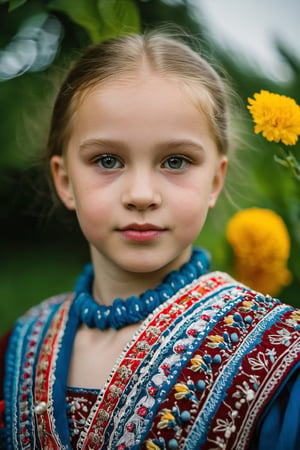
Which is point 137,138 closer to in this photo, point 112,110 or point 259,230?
point 112,110

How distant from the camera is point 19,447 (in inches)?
52.0

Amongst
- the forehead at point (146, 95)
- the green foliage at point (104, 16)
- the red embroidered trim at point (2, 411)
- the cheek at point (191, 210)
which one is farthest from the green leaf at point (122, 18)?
the red embroidered trim at point (2, 411)

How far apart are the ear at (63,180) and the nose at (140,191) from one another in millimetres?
271

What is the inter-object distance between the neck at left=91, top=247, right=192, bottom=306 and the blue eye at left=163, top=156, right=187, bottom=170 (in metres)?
0.25

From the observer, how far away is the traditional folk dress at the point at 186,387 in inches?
41.1

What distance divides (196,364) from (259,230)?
0.66 meters

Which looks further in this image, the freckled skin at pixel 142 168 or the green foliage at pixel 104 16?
the green foliage at pixel 104 16

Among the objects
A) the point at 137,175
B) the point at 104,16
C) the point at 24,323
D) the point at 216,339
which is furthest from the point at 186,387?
the point at 104,16

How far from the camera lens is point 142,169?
1188 mm

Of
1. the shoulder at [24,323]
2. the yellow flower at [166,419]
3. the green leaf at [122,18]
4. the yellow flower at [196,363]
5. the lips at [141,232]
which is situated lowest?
the shoulder at [24,323]

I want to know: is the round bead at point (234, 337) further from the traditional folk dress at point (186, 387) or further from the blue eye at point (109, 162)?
the blue eye at point (109, 162)

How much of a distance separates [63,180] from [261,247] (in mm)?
652

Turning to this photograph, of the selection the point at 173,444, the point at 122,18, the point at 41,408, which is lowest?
the point at 41,408

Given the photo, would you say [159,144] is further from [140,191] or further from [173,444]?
[173,444]
